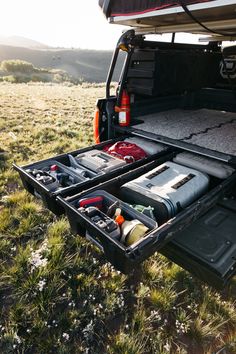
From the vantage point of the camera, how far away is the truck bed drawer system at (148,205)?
85.0 inches

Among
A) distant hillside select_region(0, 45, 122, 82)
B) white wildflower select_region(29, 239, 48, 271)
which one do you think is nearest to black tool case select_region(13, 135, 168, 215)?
white wildflower select_region(29, 239, 48, 271)

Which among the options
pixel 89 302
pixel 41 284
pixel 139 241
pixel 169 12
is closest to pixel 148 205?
pixel 139 241

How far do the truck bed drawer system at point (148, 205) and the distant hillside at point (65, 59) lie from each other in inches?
2520

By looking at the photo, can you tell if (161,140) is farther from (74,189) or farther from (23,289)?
(23,289)

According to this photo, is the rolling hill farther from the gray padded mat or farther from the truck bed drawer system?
the truck bed drawer system

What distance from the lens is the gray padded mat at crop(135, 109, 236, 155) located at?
400 cm

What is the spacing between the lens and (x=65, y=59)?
75938 mm

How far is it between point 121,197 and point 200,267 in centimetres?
105

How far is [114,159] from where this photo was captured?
343 centimetres

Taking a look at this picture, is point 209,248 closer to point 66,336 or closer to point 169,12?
point 66,336

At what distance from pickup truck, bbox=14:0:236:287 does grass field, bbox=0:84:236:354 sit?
600mm

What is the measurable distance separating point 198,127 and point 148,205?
271 cm

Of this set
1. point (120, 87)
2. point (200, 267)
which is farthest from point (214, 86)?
point (200, 267)

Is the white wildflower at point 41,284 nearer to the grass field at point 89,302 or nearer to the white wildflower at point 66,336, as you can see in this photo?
the grass field at point 89,302
